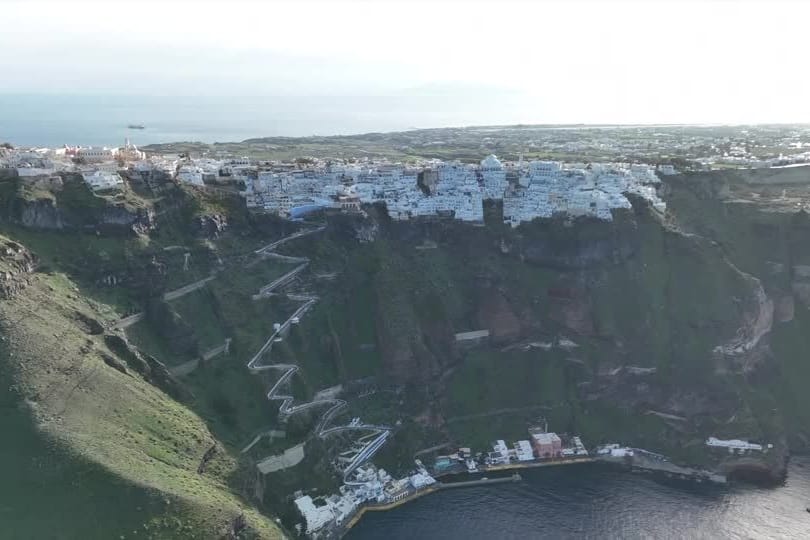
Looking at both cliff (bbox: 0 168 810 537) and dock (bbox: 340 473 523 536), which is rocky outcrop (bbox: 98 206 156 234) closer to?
cliff (bbox: 0 168 810 537)

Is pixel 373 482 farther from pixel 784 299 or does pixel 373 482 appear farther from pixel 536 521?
pixel 784 299

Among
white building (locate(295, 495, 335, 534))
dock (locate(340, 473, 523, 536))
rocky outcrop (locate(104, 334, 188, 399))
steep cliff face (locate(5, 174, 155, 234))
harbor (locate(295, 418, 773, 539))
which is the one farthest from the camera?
steep cliff face (locate(5, 174, 155, 234))

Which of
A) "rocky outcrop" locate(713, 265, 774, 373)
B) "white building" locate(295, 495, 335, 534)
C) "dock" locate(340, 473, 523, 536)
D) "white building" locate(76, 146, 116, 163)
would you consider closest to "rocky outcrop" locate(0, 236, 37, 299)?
"white building" locate(76, 146, 116, 163)

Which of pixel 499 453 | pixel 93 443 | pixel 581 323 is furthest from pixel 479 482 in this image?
pixel 93 443

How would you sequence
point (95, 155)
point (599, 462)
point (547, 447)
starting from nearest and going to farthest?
point (547, 447)
point (599, 462)
point (95, 155)

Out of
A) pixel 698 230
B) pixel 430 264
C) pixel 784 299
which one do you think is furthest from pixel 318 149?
pixel 784 299

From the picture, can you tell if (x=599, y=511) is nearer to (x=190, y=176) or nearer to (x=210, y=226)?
(x=210, y=226)
